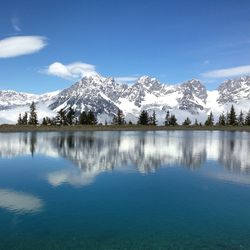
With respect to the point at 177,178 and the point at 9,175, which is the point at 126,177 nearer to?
the point at 177,178

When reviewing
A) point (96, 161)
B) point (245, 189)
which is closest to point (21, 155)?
point (96, 161)

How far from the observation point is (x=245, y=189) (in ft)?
122

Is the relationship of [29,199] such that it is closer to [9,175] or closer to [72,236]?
[72,236]

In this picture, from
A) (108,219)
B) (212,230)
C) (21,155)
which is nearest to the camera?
(212,230)

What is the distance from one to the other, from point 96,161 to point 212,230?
31787mm

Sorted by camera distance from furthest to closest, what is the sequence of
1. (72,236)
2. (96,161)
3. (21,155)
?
(21,155), (96,161), (72,236)

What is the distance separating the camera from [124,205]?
1209 inches

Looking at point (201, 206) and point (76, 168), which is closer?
point (201, 206)

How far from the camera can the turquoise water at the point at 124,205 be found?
23000mm

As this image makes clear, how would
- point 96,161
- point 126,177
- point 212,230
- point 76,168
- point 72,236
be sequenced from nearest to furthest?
point 72,236 < point 212,230 < point 126,177 < point 76,168 < point 96,161

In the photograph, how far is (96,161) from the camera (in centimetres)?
5531

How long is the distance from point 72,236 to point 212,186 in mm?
19183

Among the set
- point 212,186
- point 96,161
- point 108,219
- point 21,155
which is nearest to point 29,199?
point 108,219

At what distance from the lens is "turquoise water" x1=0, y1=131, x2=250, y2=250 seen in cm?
2300
